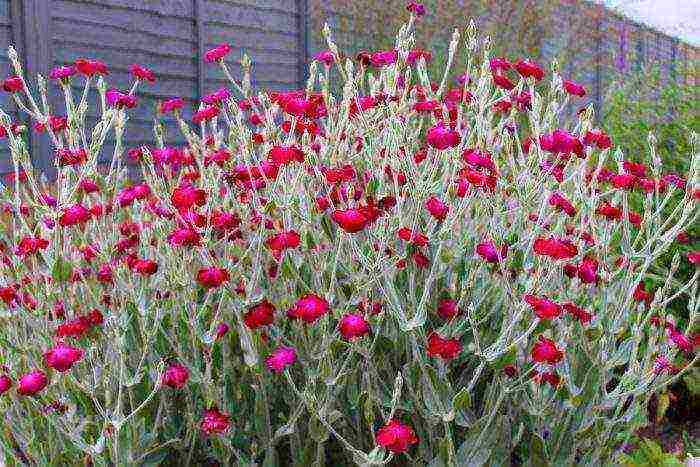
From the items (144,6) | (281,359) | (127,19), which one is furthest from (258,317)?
(144,6)

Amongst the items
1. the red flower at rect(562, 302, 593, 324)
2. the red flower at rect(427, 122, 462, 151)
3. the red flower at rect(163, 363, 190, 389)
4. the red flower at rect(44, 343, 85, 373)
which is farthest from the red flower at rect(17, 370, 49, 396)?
the red flower at rect(562, 302, 593, 324)

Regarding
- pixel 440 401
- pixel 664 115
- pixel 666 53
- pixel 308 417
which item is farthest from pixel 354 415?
pixel 666 53

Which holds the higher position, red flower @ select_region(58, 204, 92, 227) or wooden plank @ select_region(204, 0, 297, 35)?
red flower @ select_region(58, 204, 92, 227)

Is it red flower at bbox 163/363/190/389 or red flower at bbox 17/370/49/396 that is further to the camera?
red flower at bbox 163/363/190/389

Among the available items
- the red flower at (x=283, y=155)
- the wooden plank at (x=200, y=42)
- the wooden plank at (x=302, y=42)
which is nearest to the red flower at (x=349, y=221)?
the red flower at (x=283, y=155)

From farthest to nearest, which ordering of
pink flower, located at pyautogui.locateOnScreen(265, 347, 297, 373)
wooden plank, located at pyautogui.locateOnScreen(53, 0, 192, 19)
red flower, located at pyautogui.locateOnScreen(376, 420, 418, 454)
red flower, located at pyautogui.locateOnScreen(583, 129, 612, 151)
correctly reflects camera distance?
wooden plank, located at pyautogui.locateOnScreen(53, 0, 192, 19)
red flower, located at pyautogui.locateOnScreen(583, 129, 612, 151)
pink flower, located at pyautogui.locateOnScreen(265, 347, 297, 373)
red flower, located at pyautogui.locateOnScreen(376, 420, 418, 454)

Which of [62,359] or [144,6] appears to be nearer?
[62,359]

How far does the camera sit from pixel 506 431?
2.28 metres

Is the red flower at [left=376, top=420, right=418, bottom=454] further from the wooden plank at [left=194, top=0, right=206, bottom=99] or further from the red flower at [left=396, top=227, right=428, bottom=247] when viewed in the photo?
the wooden plank at [left=194, top=0, right=206, bottom=99]

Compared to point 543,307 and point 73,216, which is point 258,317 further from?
point 543,307

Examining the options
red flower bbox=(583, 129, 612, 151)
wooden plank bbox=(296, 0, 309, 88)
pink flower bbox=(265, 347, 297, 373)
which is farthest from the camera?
wooden plank bbox=(296, 0, 309, 88)

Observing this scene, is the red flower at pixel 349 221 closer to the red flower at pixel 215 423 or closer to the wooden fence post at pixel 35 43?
the red flower at pixel 215 423

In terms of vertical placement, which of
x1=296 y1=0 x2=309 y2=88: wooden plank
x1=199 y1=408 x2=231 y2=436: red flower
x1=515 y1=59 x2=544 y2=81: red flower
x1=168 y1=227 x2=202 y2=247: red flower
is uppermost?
x1=515 y1=59 x2=544 y2=81: red flower

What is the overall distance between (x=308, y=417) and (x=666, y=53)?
17.2 metres
